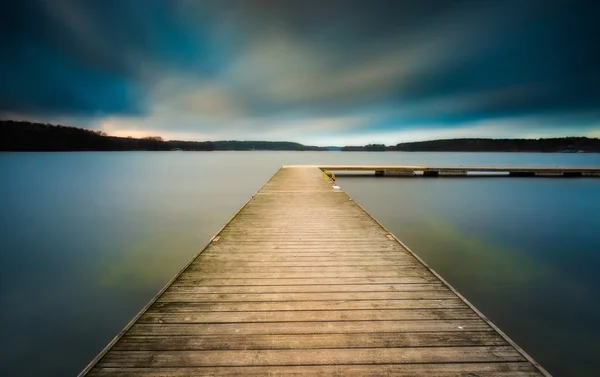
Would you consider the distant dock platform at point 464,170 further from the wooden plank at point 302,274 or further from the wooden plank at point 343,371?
the wooden plank at point 343,371

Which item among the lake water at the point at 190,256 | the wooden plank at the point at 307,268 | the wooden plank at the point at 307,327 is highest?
the wooden plank at the point at 307,327

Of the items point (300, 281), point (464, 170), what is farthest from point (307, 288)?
point (464, 170)

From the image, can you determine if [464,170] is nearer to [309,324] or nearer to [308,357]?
[309,324]

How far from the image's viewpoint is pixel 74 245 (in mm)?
9688

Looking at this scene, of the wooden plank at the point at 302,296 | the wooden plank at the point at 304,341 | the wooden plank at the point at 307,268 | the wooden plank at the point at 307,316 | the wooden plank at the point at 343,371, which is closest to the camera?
the wooden plank at the point at 343,371

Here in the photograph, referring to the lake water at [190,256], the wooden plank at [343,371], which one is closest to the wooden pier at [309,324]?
the wooden plank at [343,371]

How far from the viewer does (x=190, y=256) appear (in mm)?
8781

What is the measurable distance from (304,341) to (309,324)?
27 centimetres

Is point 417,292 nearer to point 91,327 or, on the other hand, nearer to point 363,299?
point 363,299

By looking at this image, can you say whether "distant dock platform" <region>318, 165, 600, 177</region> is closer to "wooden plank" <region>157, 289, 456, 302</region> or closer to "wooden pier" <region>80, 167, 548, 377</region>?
"wooden pier" <region>80, 167, 548, 377</region>

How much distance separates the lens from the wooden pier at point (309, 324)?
2340mm

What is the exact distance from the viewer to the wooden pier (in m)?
2.34

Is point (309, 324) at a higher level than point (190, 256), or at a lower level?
higher

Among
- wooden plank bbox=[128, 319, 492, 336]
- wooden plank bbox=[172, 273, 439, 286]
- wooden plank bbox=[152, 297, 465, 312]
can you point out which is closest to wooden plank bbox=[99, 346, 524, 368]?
wooden plank bbox=[128, 319, 492, 336]
